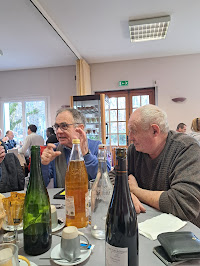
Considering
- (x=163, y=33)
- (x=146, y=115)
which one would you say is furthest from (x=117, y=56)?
(x=146, y=115)

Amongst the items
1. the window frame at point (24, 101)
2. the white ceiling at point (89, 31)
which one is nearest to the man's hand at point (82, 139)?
the white ceiling at point (89, 31)

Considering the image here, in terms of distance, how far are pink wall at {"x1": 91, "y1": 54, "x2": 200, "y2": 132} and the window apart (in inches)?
86.0

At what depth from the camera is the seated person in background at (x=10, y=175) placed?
1629 millimetres

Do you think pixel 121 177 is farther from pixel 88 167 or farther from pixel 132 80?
pixel 132 80

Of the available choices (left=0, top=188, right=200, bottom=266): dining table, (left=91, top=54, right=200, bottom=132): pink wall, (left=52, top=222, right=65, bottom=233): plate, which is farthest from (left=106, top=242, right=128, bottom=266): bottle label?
(left=91, top=54, right=200, bottom=132): pink wall

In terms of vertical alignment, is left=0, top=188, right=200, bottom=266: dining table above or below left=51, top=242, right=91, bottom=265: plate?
below

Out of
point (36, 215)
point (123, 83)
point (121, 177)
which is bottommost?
point (36, 215)

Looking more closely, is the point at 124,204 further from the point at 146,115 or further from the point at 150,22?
the point at 150,22

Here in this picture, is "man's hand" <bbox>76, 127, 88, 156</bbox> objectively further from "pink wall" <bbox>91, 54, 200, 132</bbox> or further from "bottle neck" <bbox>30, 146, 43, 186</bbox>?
"pink wall" <bbox>91, 54, 200, 132</bbox>

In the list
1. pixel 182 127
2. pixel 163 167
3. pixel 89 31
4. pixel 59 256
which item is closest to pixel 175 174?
pixel 163 167

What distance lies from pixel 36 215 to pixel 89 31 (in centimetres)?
366

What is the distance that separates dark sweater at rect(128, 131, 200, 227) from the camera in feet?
2.97

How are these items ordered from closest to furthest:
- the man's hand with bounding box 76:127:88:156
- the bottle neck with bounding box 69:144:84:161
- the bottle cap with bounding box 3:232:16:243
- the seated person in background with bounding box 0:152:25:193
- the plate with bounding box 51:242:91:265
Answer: the plate with bounding box 51:242:91:265, the bottle cap with bounding box 3:232:16:243, the bottle neck with bounding box 69:144:84:161, the man's hand with bounding box 76:127:88:156, the seated person in background with bounding box 0:152:25:193

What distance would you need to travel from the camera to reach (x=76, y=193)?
75 cm
